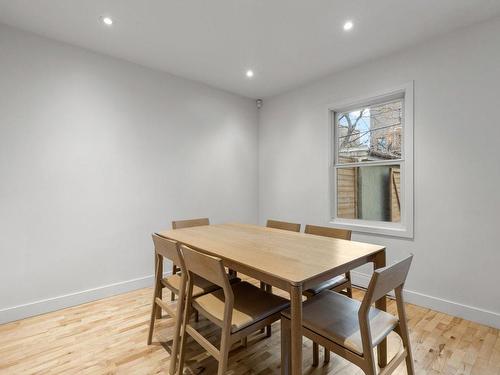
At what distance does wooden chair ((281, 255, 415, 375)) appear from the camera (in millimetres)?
1146

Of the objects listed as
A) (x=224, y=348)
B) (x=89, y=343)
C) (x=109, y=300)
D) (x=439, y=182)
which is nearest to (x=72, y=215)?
(x=109, y=300)

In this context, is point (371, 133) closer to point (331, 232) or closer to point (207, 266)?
point (331, 232)

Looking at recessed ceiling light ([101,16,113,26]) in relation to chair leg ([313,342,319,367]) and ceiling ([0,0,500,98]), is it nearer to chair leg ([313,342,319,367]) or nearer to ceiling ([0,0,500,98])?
ceiling ([0,0,500,98])

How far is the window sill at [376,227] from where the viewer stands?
2704 millimetres

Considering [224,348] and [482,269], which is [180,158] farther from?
[482,269]

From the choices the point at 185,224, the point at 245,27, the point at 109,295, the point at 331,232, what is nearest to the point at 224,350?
the point at 331,232

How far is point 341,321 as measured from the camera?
4.49 feet

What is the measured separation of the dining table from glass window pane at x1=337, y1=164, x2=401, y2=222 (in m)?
1.37

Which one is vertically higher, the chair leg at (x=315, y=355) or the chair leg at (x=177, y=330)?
the chair leg at (x=177, y=330)

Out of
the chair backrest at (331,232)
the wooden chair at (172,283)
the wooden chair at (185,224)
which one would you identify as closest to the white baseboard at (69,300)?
the wooden chair at (185,224)

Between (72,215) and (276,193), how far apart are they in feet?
8.35

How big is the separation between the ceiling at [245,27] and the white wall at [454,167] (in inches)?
8.5

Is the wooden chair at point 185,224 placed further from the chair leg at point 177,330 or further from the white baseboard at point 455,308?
the white baseboard at point 455,308

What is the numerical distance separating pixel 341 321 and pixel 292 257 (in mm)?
399
